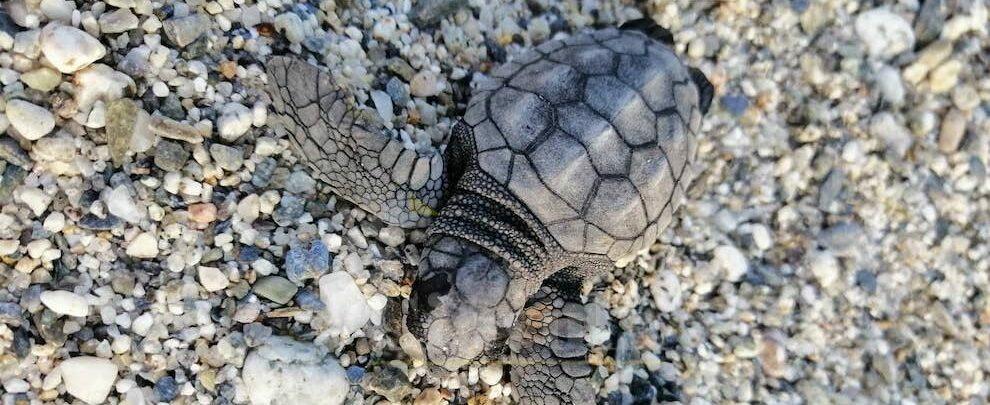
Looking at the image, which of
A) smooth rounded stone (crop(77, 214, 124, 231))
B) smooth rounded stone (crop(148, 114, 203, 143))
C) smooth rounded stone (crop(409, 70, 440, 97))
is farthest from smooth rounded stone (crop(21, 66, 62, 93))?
smooth rounded stone (crop(409, 70, 440, 97))

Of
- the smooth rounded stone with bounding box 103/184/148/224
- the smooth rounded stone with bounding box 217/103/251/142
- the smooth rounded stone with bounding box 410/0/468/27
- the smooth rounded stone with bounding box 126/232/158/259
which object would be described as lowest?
the smooth rounded stone with bounding box 126/232/158/259

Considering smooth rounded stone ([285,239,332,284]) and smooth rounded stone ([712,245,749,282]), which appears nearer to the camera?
smooth rounded stone ([285,239,332,284])

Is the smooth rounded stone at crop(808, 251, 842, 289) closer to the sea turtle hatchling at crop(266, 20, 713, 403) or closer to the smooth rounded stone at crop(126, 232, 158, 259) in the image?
the sea turtle hatchling at crop(266, 20, 713, 403)

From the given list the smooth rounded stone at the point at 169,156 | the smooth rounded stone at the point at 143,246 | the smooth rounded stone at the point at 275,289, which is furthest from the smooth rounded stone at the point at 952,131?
the smooth rounded stone at the point at 143,246

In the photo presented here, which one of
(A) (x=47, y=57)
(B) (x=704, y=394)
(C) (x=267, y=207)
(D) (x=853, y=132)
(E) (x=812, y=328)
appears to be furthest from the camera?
(D) (x=853, y=132)

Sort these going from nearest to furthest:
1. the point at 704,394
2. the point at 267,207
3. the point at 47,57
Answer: the point at 47,57
the point at 267,207
the point at 704,394

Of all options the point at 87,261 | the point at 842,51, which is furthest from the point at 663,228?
the point at 87,261

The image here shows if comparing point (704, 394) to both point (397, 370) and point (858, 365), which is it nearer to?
point (858, 365)
